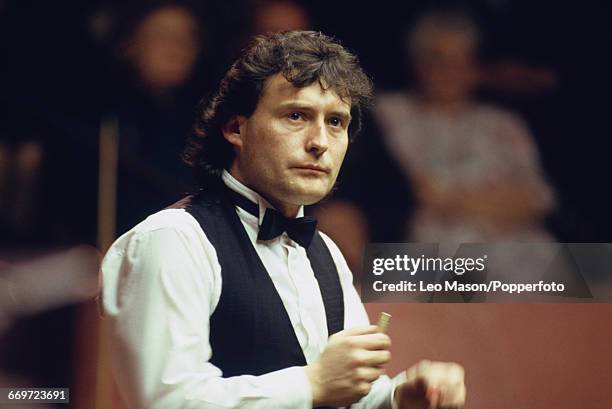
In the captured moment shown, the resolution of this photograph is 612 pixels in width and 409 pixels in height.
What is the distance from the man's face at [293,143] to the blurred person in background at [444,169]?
75 centimetres

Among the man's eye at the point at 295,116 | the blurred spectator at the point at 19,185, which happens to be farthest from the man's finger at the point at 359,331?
the blurred spectator at the point at 19,185

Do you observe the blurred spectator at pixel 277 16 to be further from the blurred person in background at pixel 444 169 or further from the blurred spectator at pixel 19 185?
the blurred spectator at pixel 19 185

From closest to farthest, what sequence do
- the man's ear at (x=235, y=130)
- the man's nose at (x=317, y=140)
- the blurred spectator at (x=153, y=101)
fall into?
1. the man's nose at (x=317, y=140)
2. the man's ear at (x=235, y=130)
3. the blurred spectator at (x=153, y=101)

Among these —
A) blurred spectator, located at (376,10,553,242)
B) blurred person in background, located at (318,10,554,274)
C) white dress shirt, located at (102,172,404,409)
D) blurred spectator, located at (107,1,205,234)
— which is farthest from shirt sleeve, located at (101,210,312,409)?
blurred spectator, located at (376,10,553,242)

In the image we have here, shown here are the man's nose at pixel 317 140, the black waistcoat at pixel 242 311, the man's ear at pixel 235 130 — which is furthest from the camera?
the man's ear at pixel 235 130

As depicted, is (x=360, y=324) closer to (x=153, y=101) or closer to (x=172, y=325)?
(x=172, y=325)

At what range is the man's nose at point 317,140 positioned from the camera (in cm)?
171

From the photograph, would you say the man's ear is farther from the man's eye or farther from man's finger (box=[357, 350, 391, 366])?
man's finger (box=[357, 350, 391, 366])

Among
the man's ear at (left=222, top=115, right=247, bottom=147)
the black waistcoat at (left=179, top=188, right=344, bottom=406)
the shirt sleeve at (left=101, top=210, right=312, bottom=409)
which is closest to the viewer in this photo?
the shirt sleeve at (left=101, top=210, right=312, bottom=409)

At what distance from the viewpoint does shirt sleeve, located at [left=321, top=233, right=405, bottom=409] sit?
1.82 m

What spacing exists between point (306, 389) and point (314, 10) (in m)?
1.43

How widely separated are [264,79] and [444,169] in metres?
0.94

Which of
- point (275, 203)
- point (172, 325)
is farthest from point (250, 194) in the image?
point (172, 325)

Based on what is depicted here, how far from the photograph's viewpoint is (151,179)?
97.2 inches
